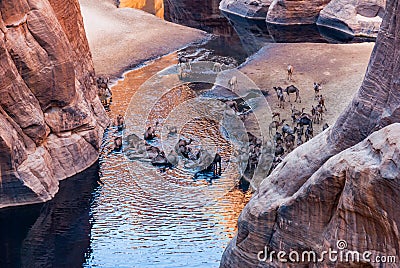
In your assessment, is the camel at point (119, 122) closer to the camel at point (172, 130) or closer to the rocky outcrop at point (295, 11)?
the camel at point (172, 130)

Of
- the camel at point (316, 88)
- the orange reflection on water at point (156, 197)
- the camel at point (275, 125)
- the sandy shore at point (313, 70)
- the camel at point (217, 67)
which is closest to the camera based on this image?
the orange reflection on water at point (156, 197)

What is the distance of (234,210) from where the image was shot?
69.1 feet

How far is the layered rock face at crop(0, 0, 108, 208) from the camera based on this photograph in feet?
71.5

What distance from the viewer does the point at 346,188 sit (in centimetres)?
1118

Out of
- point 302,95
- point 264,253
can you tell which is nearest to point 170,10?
point 302,95

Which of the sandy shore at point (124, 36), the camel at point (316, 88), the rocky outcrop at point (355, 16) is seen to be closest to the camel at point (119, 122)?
the camel at point (316, 88)

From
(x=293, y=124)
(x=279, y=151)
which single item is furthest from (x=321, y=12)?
(x=279, y=151)

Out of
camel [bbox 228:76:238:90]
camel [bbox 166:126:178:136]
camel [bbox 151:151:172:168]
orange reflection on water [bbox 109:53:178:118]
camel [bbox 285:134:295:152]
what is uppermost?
camel [bbox 285:134:295:152]

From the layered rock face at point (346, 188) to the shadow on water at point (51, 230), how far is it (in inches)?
225

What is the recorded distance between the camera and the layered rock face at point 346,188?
10.7 m

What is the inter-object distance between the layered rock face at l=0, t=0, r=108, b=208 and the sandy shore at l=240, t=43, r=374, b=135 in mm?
8147

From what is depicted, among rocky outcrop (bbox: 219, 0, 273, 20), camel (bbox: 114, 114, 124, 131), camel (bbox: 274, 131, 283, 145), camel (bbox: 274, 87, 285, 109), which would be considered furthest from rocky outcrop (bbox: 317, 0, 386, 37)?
camel (bbox: 274, 131, 283, 145)

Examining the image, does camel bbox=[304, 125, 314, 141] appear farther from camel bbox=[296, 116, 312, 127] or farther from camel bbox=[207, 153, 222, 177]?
camel bbox=[207, 153, 222, 177]

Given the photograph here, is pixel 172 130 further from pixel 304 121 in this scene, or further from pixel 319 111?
pixel 319 111
